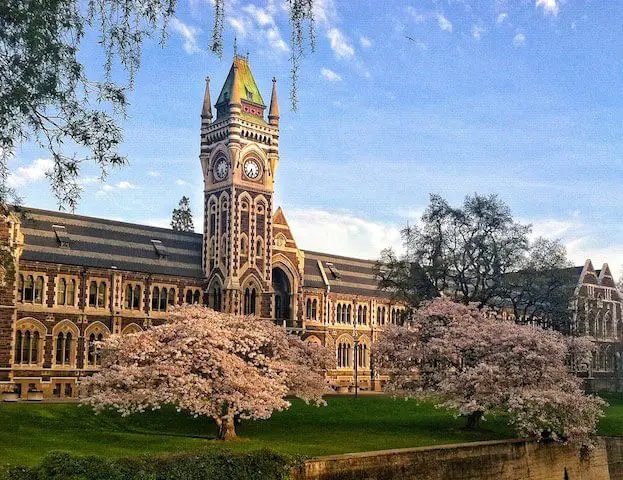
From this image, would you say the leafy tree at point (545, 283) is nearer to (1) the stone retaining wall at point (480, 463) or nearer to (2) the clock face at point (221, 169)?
(1) the stone retaining wall at point (480, 463)

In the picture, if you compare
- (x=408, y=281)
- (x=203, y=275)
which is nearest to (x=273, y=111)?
(x=203, y=275)

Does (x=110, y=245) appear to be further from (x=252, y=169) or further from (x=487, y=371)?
(x=487, y=371)

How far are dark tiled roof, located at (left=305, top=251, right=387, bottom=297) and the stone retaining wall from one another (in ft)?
136

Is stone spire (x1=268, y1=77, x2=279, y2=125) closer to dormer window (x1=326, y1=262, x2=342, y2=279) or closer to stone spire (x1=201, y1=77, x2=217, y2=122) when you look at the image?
stone spire (x1=201, y1=77, x2=217, y2=122)

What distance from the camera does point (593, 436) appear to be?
40.6 metres

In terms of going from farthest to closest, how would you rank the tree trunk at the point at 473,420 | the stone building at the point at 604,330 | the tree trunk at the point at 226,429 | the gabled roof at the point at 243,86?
the stone building at the point at 604,330 → the gabled roof at the point at 243,86 → the tree trunk at the point at 473,420 → the tree trunk at the point at 226,429

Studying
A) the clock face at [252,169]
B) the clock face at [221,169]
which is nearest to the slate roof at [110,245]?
the clock face at [221,169]

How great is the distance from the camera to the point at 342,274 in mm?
85625

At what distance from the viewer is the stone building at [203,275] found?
192 feet

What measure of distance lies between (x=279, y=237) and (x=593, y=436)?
40.6 m

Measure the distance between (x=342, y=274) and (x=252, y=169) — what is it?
19.5 metres

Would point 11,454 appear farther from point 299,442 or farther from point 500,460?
point 500,460

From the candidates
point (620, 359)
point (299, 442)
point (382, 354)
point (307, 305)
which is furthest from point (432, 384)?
point (620, 359)

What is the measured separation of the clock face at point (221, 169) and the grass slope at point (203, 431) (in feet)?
92.2
